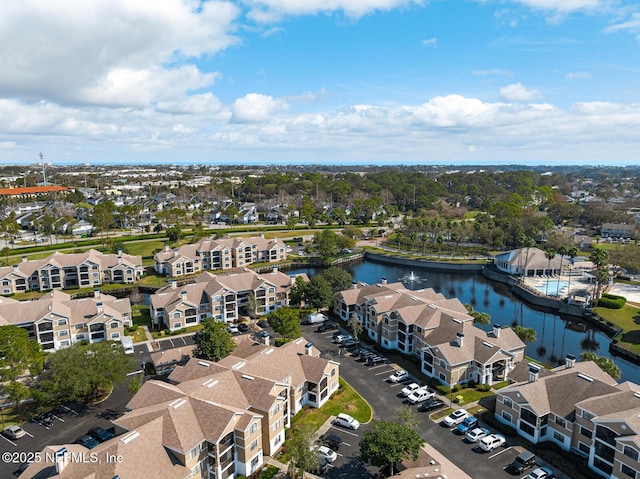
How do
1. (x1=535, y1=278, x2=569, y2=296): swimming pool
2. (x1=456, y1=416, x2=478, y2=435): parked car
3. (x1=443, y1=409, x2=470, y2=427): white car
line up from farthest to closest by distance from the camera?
1. (x1=535, y1=278, x2=569, y2=296): swimming pool
2. (x1=443, y1=409, x2=470, y2=427): white car
3. (x1=456, y1=416, x2=478, y2=435): parked car

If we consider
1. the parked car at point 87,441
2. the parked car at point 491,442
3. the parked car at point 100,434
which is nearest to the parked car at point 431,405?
the parked car at point 491,442

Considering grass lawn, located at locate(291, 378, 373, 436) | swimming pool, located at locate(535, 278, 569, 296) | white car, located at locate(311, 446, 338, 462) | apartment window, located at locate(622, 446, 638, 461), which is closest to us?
apartment window, located at locate(622, 446, 638, 461)

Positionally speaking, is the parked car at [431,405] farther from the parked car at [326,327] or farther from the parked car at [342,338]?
the parked car at [326,327]

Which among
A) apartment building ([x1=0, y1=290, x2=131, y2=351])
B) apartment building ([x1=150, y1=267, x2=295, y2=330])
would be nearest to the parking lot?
apartment building ([x1=150, y1=267, x2=295, y2=330])

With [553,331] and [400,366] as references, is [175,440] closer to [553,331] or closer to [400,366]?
[400,366]

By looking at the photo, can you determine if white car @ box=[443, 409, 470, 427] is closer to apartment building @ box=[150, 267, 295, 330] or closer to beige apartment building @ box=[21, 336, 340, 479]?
beige apartment building @ box=[21, 336, 340, 479]

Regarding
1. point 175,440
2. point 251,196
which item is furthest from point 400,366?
point 251,196

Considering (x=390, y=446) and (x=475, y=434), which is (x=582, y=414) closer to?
(x=475, y=434)
